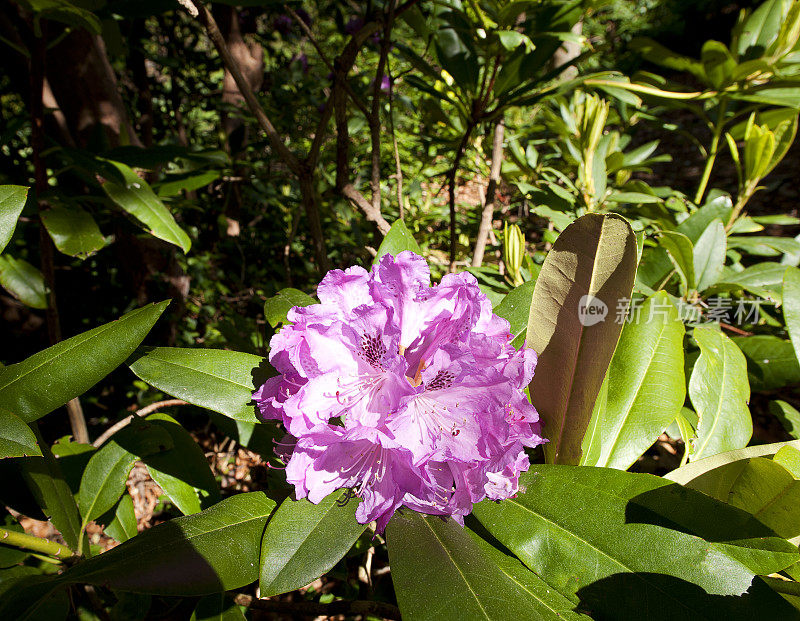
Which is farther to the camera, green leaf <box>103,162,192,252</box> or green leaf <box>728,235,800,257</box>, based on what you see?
green leaf <box>728,235,800,257</box>

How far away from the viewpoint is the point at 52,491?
86 cm

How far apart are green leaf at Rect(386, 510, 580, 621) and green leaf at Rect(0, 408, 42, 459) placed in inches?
19.1

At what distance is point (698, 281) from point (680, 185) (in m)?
5.37

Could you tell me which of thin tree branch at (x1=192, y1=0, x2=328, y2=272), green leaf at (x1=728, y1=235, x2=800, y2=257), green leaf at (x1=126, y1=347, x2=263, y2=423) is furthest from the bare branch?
green leaf at (x1=728, y1=235, x2=800, y2=257)

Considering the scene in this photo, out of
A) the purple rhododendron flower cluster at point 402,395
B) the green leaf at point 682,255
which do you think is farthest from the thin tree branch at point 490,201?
the purple rhododendron flower cluster at point 402,395

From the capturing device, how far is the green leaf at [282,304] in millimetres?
899

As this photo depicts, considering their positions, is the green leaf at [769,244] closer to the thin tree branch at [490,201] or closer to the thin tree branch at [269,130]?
the thin tree branch at [490,201]

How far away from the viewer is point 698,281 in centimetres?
138

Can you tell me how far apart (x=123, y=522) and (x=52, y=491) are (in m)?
0.47

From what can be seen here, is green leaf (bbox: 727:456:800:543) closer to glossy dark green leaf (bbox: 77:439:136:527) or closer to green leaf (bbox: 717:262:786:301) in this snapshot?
green leaf (bbox: 717:262:786:301)

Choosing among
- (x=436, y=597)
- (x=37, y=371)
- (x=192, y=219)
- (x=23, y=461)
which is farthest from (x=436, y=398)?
(x=192, y=219)

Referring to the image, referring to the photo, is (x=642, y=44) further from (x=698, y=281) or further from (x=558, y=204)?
(x=698, y=281)

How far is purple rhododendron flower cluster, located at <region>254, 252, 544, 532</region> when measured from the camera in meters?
0.64

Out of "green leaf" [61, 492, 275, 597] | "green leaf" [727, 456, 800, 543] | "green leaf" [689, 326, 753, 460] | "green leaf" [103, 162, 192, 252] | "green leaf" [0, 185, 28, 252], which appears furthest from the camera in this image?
"green leaf" [103, 162, 192, 252]
